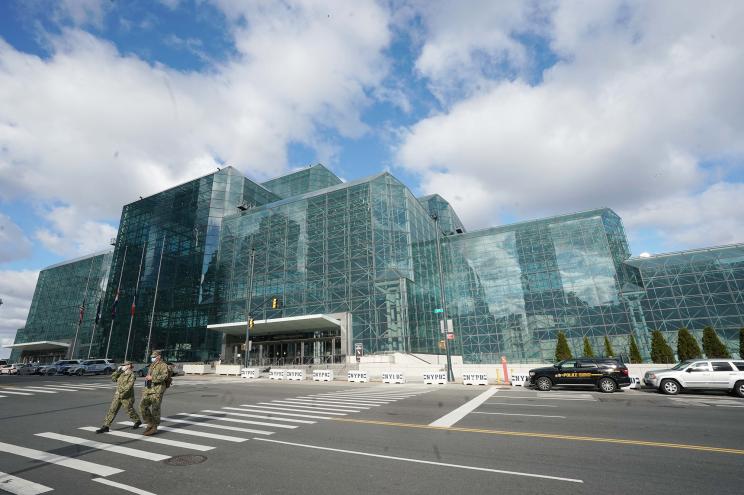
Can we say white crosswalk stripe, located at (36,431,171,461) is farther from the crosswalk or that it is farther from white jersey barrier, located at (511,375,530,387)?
white jersey barrier, located at (511,375,530,387)

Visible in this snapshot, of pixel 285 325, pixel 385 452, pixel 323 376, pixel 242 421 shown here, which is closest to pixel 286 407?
pixel 242 421

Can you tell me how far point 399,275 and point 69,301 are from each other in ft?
269

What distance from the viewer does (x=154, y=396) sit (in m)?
8.38

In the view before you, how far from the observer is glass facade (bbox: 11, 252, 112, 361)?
75.2 meters

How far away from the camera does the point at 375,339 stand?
36531 mm

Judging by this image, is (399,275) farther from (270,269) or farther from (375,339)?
(270,269)

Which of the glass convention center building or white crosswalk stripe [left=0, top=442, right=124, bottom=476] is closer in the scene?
white crosswalk stripe [left=0, top=442, right=124, bottom=476]

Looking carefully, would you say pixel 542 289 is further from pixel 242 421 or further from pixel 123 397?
pixel 123 397

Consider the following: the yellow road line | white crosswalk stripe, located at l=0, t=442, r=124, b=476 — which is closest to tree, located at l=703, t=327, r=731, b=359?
the yellow road line

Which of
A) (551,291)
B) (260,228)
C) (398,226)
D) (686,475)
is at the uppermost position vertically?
(260,228)

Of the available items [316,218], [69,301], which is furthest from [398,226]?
[69,301]

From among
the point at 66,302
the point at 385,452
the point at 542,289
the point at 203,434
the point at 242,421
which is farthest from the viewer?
the point at 66,302

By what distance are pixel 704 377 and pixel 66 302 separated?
10574 centimetres

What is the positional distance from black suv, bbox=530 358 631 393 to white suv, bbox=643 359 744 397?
1.54 m
